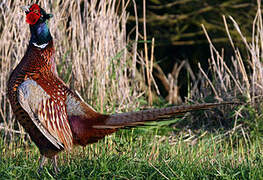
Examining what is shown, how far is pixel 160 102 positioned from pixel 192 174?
9.49 ft

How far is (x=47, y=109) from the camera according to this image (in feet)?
10.7

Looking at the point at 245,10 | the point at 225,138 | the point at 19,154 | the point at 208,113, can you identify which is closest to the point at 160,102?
the point at 208,113

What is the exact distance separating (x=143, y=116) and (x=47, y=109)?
0.71 metres

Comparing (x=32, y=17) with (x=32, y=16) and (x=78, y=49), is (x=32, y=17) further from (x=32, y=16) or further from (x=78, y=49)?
(x=78, y=49)

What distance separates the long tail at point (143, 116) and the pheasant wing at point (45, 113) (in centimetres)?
24

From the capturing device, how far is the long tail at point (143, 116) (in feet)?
9.52

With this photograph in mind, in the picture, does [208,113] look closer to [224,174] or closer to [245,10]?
[224,174]

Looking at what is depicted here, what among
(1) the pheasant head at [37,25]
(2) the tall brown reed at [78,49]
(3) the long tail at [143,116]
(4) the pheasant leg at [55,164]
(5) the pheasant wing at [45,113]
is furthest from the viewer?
(2) the tall brown reed at [78,49]

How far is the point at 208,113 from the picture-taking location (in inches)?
200

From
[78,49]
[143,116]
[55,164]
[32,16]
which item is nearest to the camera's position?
[143,116]

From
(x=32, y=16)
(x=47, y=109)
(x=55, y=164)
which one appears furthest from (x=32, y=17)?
(x=55, y=164)

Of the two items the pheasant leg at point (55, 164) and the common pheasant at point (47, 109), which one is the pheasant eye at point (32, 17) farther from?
the pheasant leg at point (55, 164)

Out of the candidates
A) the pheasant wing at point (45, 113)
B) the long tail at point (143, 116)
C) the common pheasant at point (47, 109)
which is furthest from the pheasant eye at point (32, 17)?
the long tail at point (143, 116)

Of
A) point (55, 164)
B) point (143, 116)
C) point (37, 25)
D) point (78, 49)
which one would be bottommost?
point (55, 164)
